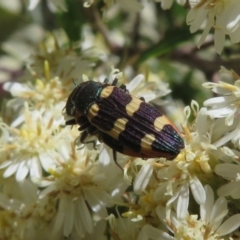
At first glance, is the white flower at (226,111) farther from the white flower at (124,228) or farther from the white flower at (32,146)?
the white flower at (32,146)

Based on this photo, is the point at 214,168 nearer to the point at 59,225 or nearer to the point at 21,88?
the point at 59,225

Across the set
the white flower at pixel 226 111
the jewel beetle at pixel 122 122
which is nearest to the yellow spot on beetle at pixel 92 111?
the jewel beetle at pixel 122 122

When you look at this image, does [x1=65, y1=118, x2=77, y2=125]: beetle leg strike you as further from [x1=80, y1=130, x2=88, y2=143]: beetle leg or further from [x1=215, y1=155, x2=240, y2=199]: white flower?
[x1=215, y1=155, x2=240, y2=199]: white flower

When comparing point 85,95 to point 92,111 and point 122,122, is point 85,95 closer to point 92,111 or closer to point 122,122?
point 92,111

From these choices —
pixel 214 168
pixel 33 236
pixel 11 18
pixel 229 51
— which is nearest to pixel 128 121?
pixel 214 168

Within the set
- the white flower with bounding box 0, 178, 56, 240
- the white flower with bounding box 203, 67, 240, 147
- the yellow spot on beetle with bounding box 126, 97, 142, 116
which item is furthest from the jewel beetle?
the white flower with bounding box 0, 178, 56, 240

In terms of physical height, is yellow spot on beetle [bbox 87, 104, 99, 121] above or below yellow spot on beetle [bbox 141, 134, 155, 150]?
above
